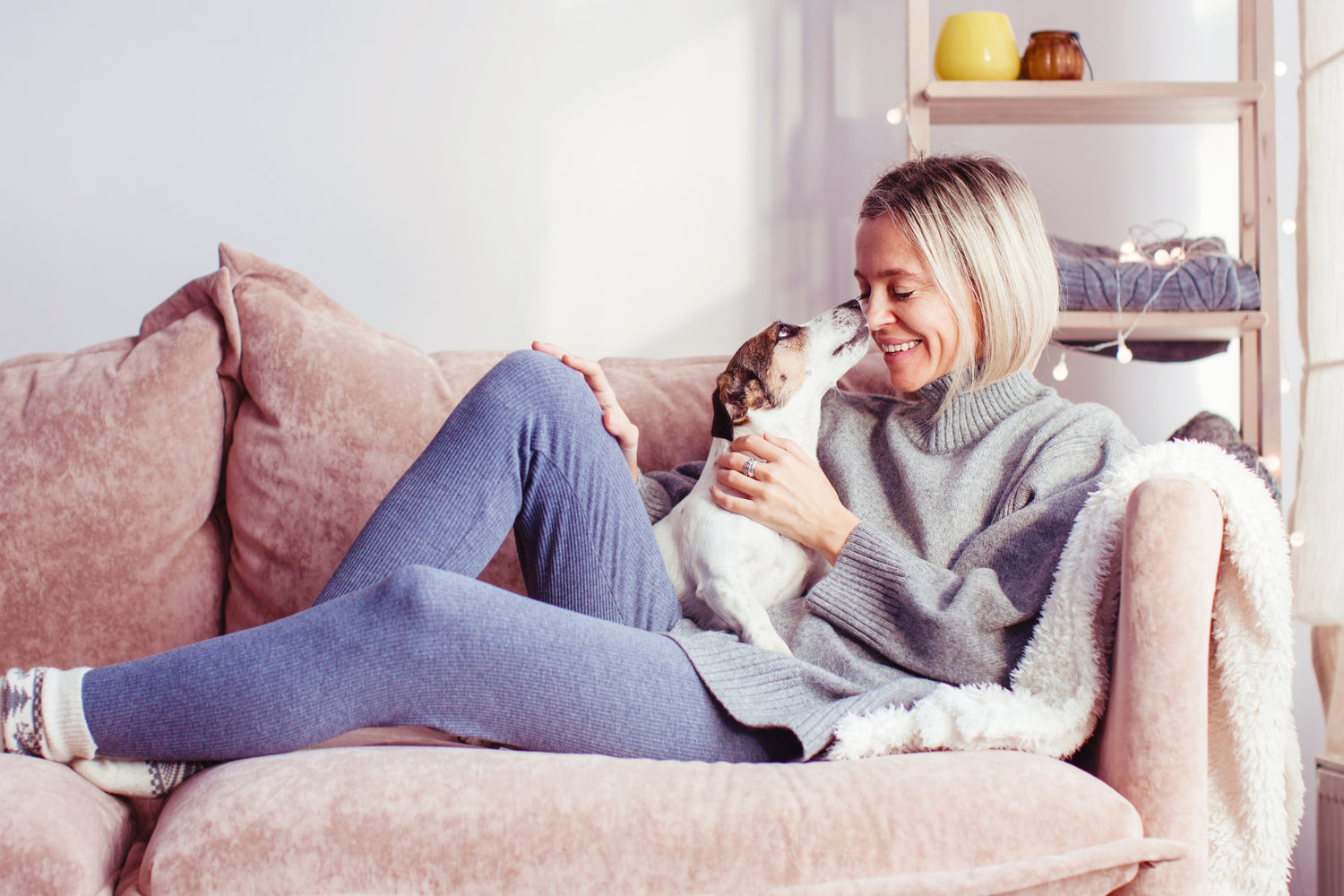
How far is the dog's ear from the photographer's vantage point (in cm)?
148

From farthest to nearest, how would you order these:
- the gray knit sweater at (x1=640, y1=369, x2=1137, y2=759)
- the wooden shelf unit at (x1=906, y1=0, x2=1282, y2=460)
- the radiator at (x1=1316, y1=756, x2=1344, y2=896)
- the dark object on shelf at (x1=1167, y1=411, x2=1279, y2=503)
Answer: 1. the wooden shelf unit at (x1=906, y1=0, x2=1282, y2=460)
2. the dark object on shelf at (x1=1167, y1=411, x2=1279, y2=503)
3. the radiator at (x1=1316, y1=756, x2=1344, y2=896)
4. the gray knit sweater at (x1=640, y1=369, x2=1137, y2=759)

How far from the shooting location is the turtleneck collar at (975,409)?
1.42 meters

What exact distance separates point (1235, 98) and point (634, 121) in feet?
4.24

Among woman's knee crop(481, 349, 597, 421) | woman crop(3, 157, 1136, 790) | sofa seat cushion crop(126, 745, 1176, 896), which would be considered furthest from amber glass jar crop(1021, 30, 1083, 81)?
sofa seat cushion crop(126, 745, 1176, 896)

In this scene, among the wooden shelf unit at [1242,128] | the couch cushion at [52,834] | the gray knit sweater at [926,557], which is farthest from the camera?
the wooden shelf unit at [1242,128]

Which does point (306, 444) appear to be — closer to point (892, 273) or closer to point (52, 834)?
point (52, 834)

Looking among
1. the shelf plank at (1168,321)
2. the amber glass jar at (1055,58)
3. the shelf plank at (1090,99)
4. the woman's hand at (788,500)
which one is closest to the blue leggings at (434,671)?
the woman's hand at (788,500)

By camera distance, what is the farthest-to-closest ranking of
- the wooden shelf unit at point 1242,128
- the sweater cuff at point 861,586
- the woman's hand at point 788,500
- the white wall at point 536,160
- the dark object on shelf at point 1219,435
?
the white wall at point 536,160 < the wooden shelf unit at point 1242,128 < the dark object on shelf at point 1219,435 < the woman's hand at point 788,500 < the sweater cuff at point 861,586

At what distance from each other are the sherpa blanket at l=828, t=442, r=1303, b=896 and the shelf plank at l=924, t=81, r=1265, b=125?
1168 mm

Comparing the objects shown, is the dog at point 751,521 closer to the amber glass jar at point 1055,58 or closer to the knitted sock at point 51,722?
the knitted sock at point 51,722

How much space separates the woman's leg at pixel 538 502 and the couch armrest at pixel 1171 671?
559 millimetres

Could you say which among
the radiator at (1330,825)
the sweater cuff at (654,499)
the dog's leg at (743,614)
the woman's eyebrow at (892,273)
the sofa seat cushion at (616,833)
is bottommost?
the radiator at (1330,825)

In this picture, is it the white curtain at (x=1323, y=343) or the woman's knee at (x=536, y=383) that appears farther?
the white curtain at (x=1323, y=343)

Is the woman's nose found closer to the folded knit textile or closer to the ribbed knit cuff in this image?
the folded knit textile
